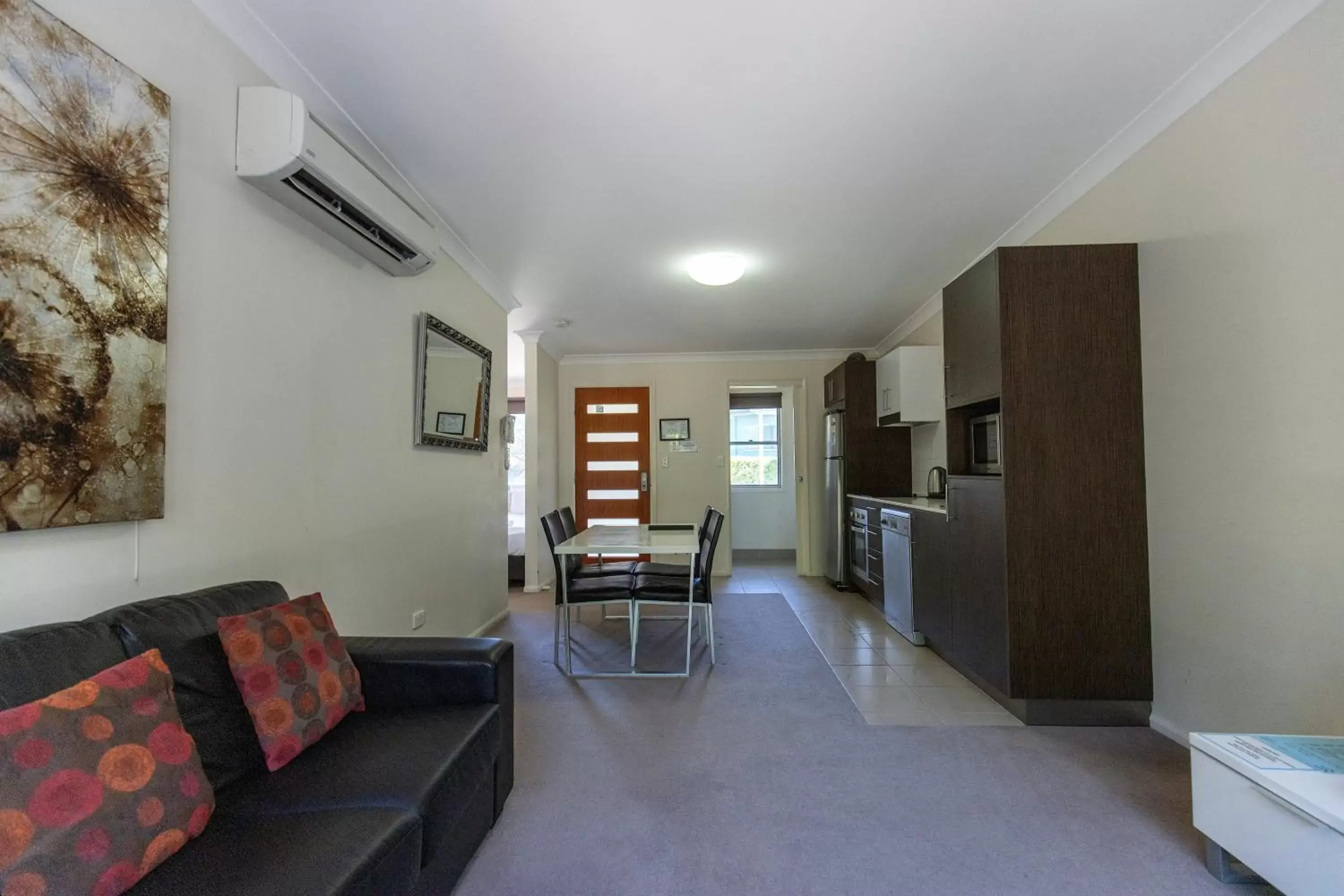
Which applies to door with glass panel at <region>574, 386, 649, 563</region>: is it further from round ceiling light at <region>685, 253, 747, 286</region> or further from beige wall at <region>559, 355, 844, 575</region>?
round ceiling light at <region>685, 253, 747, 286</region>

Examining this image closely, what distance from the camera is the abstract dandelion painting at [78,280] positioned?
1177 mm

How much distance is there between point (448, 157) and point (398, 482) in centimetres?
153

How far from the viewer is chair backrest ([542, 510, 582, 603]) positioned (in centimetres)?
322

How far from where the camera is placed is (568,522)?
4.10 meters

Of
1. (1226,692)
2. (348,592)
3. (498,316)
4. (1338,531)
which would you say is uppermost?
(498,316)

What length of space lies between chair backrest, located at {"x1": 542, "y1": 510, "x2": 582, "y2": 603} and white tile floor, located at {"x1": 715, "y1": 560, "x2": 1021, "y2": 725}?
65.0 inches

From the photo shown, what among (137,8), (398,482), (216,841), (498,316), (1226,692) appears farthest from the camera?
(498,316)

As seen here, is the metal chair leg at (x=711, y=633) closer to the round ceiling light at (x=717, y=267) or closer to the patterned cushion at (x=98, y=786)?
the round ceiling light at (x=717, y=267)

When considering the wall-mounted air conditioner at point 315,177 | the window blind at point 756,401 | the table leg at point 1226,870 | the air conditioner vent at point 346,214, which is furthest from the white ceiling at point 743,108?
the window blind at point 756,401

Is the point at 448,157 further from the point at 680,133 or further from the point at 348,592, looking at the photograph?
the point at 348,592

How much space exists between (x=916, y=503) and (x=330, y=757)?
361cm

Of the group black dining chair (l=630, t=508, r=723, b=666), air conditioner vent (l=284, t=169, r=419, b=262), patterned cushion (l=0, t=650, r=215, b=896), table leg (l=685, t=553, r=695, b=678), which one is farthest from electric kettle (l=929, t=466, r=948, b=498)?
patterned cushion (l=0, t=650, r=215, b=896)

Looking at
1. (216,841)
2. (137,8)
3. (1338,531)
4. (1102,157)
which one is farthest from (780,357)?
(216,841)

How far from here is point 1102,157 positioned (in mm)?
2516
